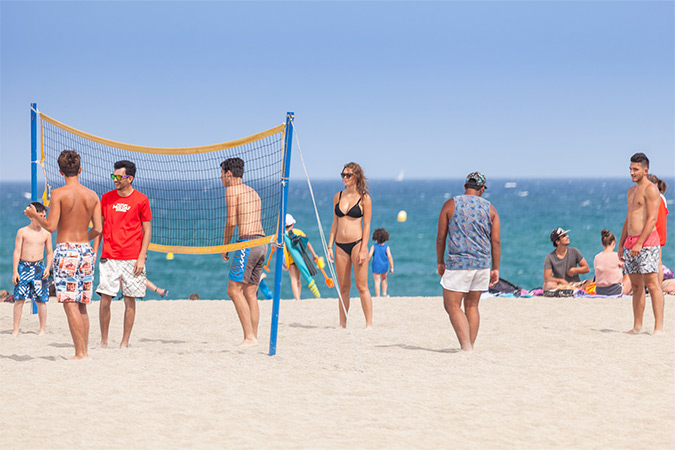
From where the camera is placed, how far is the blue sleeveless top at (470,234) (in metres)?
6.69

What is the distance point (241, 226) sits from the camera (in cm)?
700

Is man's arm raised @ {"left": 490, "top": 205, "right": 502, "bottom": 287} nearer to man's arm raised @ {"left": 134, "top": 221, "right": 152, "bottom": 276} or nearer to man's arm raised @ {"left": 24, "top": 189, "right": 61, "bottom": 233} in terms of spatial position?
man's arm raised @ {"left": 134, "top": 221, "right": 152, "bottom": 276}

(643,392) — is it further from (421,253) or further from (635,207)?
(421,253)

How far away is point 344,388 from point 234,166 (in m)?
2.43

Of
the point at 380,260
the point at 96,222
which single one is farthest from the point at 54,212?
the point at 380,260

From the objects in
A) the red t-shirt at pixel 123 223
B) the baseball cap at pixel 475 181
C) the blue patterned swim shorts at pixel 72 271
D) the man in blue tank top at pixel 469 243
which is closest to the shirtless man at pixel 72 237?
the blue patterned swim shorts at pixel 72 271

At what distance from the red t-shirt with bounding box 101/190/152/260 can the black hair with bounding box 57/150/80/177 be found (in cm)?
54

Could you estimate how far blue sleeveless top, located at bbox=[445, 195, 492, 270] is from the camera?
6688 mm

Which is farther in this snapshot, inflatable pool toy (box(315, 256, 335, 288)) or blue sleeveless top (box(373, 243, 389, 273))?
blue sleeveless top (box(373, 243, 389, 273))

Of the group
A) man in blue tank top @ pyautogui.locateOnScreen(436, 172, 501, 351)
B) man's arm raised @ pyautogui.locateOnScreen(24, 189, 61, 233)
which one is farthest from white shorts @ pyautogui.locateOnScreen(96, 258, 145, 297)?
man in blue tank top @ pyautogui.locateOnScreen(436, 172, 501, 351)

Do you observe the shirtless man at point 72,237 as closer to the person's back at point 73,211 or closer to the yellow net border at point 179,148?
the person's back at point 73,211

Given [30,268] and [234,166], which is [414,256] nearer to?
[30,268]

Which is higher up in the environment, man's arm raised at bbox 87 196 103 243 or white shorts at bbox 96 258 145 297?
man's arm raised at bbox 87 196 103 243

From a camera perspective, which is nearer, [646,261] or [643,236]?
[643,236]
